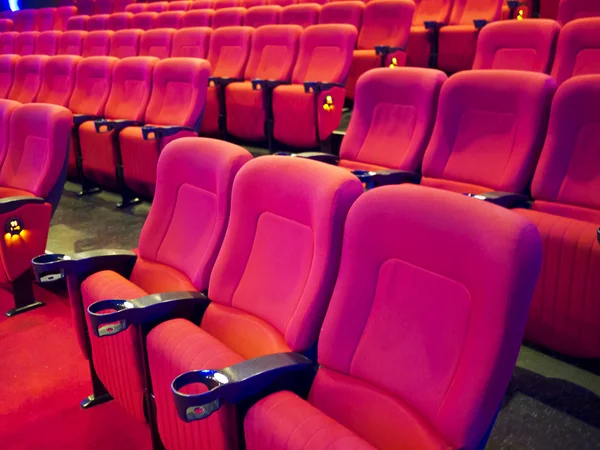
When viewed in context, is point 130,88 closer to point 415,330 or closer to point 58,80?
point 58,80

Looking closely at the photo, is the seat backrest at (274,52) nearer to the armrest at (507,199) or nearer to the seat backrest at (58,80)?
the seat backrest at (58,80)

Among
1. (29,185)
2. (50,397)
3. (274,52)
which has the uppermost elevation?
(274,52)

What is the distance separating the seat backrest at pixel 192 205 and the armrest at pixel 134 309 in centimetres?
4

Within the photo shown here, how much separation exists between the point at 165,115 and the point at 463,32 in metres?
0.66

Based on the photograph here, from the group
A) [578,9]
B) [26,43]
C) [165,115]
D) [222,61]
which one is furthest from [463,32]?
[26,43]

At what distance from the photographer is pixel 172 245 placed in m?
0.50

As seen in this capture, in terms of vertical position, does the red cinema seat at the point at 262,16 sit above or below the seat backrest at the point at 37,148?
above

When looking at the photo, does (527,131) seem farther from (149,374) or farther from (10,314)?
(10,314)

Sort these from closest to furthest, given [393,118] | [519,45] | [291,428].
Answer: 1. [291,428]
2. [393,118]
3. [519,45]

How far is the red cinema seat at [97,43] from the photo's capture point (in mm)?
1566

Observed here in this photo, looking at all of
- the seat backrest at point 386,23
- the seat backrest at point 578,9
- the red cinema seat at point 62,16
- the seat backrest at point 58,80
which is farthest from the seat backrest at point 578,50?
the red cinema seat at point 62,16

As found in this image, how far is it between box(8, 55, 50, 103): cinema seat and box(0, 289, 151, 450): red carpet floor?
80cm

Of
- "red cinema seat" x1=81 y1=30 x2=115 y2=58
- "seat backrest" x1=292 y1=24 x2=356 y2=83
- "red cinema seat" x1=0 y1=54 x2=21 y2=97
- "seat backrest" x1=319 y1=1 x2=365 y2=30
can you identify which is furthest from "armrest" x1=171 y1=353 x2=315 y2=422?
"red cinema seat" x1=81 y1=30 x2=115 y2=58

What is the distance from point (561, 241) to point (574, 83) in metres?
0.17
